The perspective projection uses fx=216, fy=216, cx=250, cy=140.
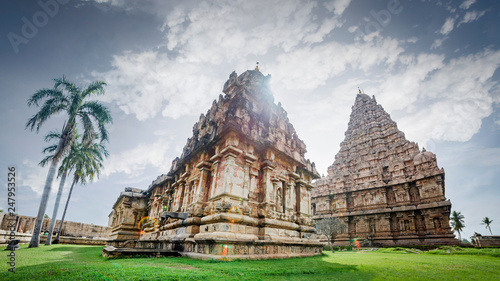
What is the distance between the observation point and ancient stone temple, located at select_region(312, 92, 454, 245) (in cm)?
2400

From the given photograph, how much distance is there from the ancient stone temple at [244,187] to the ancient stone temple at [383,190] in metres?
19.9

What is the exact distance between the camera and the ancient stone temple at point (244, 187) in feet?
25.1

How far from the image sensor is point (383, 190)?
1115 inches

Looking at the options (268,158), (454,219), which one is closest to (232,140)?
(268,158)

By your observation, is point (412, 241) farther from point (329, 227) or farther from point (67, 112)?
point (67, 112)

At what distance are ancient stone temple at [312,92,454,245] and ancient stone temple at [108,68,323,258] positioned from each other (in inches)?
782

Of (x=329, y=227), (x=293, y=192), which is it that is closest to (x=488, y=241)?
(x=329, y=227)

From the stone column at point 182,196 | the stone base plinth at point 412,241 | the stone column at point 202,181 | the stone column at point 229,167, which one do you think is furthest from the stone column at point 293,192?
the stone base plinth at point 412,241

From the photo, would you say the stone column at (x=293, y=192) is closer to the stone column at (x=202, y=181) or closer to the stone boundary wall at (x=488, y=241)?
the stone column at (x=202, y=181)

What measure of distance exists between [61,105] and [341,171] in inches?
1362

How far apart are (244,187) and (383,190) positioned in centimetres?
2682

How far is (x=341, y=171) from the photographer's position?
34.6m

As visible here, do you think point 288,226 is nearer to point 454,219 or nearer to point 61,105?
point 61,105

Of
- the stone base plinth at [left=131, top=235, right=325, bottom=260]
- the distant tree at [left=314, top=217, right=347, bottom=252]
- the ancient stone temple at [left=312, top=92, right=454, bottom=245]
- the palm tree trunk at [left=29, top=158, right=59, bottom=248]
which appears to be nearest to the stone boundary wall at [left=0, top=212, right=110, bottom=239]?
the palm tree trunk at [left=29, top=158, right=59, bottom=248]
